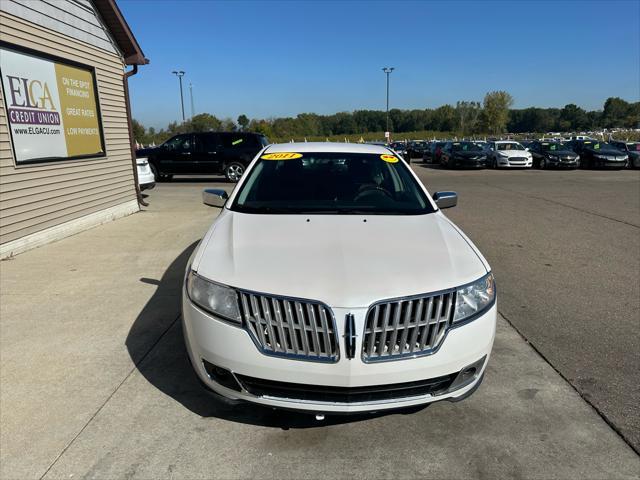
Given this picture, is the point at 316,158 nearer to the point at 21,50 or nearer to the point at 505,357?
the point at 505,357

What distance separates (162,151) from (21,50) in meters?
10.5

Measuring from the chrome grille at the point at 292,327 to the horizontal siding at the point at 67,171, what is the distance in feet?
17.6

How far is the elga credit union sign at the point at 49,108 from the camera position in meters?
6.32

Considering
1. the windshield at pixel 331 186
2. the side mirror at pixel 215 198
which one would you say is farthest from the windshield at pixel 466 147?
the side mirror at pixel 215 198

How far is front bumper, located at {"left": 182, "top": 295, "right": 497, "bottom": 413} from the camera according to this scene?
2.20 meters

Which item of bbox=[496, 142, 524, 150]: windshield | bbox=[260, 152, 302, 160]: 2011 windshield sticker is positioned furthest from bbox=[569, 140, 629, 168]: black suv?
bbox=[260, 152, 302, 160]: 2011 windshield sticker

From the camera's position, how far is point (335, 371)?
7.17 ft

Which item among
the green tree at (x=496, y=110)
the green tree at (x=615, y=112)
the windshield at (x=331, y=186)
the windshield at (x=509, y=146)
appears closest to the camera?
the windshield at (x=331, y=186)

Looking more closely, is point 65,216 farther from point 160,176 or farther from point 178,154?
point 160,176

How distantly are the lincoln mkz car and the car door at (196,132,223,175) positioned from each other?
47.6ft

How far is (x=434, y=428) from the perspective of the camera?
264 cm

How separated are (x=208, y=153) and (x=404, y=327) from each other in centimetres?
1561

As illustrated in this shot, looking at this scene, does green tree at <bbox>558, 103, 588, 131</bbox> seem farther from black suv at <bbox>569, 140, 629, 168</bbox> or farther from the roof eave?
the roof eave

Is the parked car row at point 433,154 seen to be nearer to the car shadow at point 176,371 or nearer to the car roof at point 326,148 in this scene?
the car roof at point 326,148
